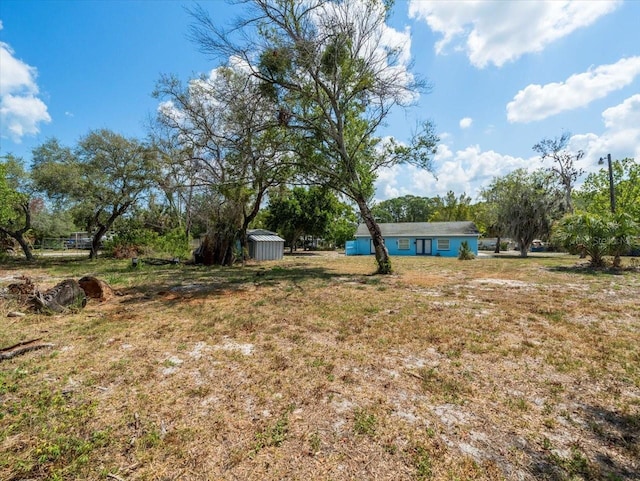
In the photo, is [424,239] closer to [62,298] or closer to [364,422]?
[62,298]

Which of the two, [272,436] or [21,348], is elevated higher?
[21,348]

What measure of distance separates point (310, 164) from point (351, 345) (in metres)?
8.93

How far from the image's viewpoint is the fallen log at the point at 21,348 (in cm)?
379

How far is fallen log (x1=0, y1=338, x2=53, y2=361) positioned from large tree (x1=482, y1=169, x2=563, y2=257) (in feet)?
91.1

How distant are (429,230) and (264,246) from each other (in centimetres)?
1552

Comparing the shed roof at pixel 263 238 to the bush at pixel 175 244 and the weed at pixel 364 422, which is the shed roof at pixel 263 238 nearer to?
the bush at pixel 175 244

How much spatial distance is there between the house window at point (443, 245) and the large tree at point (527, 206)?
444cm

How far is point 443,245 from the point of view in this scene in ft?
89.9

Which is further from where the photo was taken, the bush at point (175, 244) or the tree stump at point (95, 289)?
the bush at point (175, 244)

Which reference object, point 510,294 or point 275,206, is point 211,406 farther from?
point 275,206

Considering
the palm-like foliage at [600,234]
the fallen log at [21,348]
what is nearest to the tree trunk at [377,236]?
the palm-like foliage at [600,234]

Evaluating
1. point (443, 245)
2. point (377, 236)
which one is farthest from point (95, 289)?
point (443, 245)

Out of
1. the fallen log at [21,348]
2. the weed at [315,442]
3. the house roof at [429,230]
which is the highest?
the house roof at [429,230]

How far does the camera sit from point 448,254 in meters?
27.0
